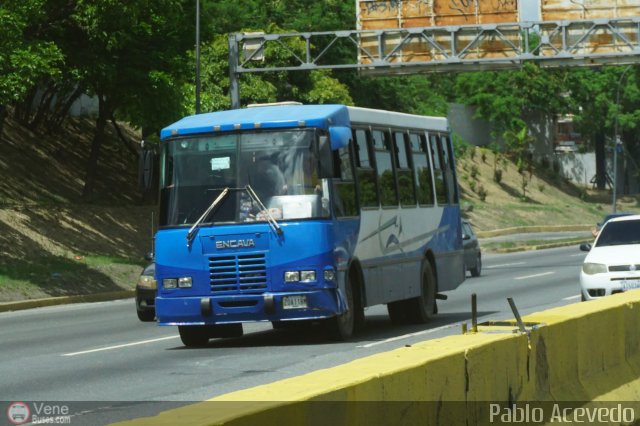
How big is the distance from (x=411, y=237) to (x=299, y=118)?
3.68m

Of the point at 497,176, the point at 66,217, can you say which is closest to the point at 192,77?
the point at 66,217

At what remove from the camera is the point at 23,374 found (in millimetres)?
15227

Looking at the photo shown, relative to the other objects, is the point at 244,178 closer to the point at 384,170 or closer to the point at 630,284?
Answer: the point at 384,170

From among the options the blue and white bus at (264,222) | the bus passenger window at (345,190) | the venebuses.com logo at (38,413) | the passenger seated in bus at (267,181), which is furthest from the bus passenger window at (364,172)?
the venebuses.com logo at (38,413)

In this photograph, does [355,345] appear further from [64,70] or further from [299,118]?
[64,70]

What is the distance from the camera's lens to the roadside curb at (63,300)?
94.6ft

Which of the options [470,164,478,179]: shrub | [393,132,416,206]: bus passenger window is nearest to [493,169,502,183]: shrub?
[470,164,478,179]: shrub

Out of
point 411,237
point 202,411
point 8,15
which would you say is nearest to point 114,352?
point 411,237

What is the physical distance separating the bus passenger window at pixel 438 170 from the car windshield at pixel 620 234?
262 centimetres

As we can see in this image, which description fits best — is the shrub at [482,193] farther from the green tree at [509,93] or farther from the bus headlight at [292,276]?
the bus headlight at [292,276]

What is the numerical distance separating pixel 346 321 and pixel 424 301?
11.2 ft

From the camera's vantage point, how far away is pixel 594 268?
2173cm

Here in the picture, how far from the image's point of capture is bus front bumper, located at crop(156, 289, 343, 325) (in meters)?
17.2

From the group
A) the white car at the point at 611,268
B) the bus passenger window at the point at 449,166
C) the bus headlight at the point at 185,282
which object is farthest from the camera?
Result: the bus passenger window at the point at 449,166
